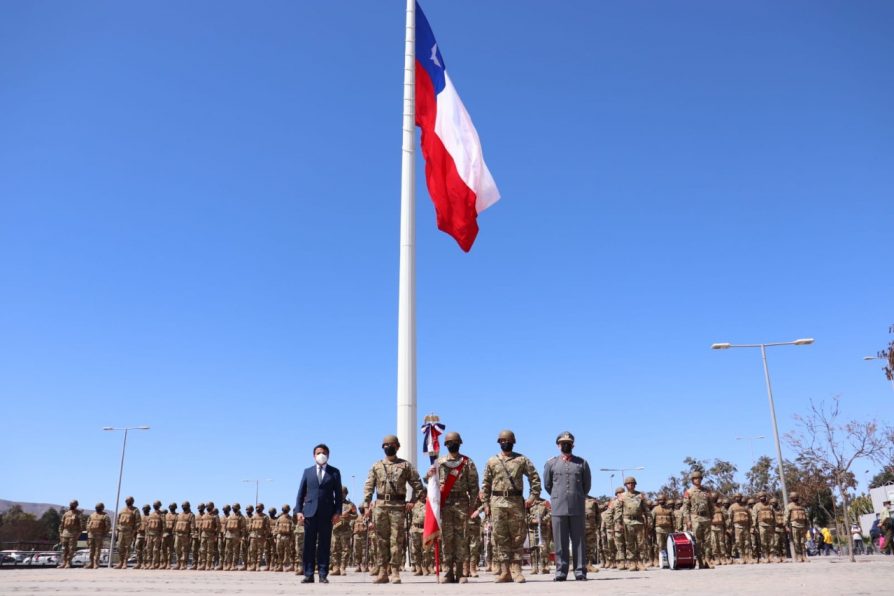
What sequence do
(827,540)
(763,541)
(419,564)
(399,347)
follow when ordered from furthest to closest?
(827,540), (763,541), (419,564), (399,347)

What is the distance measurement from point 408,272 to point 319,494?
535 cm

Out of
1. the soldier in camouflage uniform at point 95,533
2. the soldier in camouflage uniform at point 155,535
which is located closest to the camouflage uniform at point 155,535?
the soldier in camouflage uniform at point 155,535

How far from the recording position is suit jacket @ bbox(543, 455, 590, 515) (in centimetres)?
1046

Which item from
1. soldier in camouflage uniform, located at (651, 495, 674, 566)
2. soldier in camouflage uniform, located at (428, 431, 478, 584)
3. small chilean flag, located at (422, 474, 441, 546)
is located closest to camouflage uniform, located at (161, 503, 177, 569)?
soldier in camouflage uniform, located at (651, 495, 674, 566)

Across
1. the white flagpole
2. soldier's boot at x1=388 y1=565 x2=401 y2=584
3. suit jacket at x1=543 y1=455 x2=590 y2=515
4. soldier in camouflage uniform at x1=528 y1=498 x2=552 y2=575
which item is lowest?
soldier's boot at x1=388 y1=565 x2=401 y2=584

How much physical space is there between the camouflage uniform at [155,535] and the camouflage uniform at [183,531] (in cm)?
43

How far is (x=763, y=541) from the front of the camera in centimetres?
1828

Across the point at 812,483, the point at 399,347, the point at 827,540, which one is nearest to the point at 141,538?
the point at 399,347

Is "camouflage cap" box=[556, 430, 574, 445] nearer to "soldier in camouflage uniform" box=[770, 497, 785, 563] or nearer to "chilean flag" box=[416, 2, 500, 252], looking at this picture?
"chilean flag" box=[416, 2, 500, 252]

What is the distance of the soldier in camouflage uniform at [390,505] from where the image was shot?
9.82m

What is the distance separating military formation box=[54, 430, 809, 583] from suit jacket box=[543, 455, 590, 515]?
9.2 inches

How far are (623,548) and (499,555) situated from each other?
288 inches

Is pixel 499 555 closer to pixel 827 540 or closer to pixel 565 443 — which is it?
pixel 565 443

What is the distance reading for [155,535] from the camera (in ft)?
69.3
